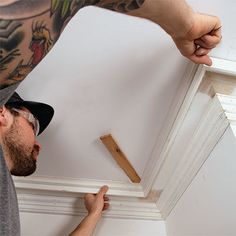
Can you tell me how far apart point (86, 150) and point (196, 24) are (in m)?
0.82

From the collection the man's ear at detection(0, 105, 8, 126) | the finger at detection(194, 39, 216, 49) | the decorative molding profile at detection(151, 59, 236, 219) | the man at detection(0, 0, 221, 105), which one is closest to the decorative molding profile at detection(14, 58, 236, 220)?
the decorative molding profile at detection(151, 59, 236, 219)

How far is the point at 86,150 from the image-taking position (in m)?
1.48

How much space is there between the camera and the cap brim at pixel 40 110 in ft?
4.00

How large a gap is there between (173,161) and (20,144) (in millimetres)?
732

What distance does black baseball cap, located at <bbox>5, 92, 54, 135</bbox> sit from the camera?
1188 mm

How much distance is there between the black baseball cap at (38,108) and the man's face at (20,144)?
0.05 m

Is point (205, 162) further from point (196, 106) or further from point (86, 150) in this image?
point (86, 150)

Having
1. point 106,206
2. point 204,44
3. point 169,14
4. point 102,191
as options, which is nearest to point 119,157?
point 102,191

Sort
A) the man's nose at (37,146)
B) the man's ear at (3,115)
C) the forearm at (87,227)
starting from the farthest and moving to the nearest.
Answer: the forearm at (87,227), the man's nose at (37,146), the man's ear at (3,115)

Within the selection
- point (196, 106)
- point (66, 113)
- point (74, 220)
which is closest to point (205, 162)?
point (196, 106)

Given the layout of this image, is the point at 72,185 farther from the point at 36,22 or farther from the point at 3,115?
the point at 36,22

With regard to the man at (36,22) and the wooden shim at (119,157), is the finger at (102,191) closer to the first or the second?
the wooden shim at (119,157)

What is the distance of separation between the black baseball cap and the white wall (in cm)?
70

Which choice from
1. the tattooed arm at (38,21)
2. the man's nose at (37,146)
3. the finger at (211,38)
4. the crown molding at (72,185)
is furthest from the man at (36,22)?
the crown molding at (72,185)
